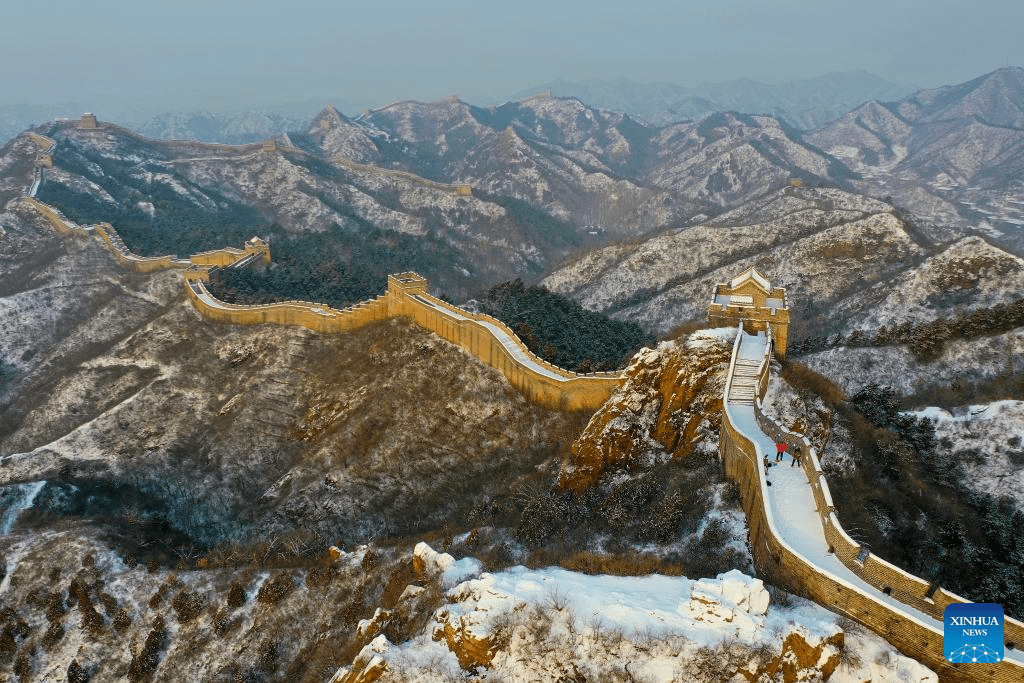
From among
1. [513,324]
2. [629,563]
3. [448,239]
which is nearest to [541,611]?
[629,563]

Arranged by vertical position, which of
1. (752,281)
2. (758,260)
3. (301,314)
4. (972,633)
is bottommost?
(301,314)

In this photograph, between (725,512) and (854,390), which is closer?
(725,512)

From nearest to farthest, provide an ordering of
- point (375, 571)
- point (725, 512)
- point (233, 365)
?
point (725, 512) → point (375, 571) → point (233, 365)

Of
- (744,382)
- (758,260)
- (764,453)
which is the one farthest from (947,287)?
(764,453)

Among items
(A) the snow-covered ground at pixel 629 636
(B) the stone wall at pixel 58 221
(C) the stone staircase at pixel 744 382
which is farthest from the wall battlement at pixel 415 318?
(A) the snow-covered ground at pixel 629 636

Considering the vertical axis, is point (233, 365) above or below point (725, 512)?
below

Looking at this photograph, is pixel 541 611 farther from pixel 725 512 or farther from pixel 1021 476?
pixel 1021 476

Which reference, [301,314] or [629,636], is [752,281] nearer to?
[629,636]

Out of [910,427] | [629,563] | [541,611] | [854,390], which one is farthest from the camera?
[854,390]
